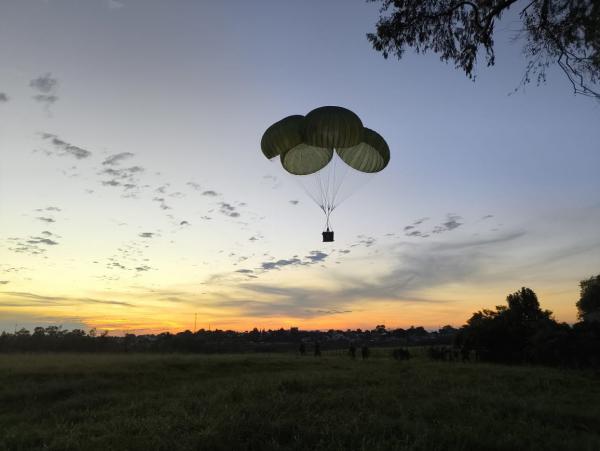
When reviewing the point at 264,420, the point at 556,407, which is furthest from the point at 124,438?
the point at 556,407

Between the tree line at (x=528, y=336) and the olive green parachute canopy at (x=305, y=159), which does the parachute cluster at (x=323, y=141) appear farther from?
the tree line at (x=528, y=336)

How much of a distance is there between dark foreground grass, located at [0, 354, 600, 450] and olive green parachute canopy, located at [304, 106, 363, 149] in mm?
7673

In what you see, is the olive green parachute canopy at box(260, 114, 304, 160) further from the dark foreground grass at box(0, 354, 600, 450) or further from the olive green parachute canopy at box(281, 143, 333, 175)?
the dark foreground grass at box(0, 354, 600, 450)

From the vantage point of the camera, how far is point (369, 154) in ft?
53.6

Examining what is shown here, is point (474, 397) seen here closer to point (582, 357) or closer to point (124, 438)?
point (124, 438)

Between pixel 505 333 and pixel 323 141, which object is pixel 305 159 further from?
pixel 505 333

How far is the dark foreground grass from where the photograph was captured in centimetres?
985

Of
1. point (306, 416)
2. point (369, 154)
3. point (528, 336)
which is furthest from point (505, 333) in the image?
point (306, 416)

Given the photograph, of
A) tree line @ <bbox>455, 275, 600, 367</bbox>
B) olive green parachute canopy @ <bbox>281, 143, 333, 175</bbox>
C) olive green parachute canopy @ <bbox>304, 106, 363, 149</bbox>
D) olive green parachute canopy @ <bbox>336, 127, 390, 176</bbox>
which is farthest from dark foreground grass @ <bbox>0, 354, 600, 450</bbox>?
tree line @ <bbox>455, 275, 600, 367</bbox>

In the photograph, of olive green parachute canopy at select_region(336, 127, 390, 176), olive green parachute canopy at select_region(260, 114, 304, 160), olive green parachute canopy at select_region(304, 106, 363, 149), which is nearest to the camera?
olive green parachute canopy at select_region(304, 106, 363, 149)

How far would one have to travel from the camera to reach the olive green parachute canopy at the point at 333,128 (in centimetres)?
1373

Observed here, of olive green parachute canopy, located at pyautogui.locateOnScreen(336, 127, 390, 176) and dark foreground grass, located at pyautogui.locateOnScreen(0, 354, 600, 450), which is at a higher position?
olive green parachute canopy, located at pyautogui.locateOnScreen(336, 127, 390, 176)

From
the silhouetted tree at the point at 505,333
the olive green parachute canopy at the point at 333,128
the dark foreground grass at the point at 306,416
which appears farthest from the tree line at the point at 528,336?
the olive green parachute canopy at the point at 333,128

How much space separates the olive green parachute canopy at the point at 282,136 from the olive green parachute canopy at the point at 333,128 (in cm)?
45
